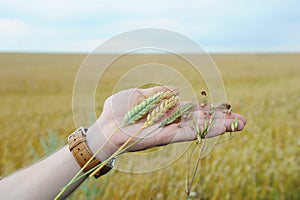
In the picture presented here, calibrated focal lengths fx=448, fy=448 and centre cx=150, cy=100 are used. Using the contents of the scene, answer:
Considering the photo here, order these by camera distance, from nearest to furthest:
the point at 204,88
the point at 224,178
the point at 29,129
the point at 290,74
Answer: the point at 204,88 < the point at 224,178 < the point at 29,129 < the point at 290,74

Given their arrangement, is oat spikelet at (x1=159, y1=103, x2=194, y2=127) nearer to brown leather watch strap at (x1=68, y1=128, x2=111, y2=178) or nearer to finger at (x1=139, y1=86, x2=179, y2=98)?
finger at (x1=139, y1=86, x2=179, y2=98)

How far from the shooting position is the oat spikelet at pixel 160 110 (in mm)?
999

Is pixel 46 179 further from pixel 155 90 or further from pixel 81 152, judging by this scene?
pixel 155 90

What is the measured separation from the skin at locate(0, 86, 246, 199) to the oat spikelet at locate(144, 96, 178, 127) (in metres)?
0.05

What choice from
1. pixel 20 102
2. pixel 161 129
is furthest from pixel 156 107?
pixel 20 102

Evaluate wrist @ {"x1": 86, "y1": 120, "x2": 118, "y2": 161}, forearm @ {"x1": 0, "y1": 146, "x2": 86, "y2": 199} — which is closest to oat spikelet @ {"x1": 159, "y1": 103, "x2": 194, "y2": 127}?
wrist @ {"x1": 86, "y1": 120, "x2": 118, "y2": 161}

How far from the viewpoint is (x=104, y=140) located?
1.16 m

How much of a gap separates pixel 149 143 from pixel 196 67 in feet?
0.76

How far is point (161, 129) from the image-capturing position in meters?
1.12

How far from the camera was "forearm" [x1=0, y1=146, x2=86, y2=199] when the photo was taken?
1.19 m

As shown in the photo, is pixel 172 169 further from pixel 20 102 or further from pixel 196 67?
pixel 20 102

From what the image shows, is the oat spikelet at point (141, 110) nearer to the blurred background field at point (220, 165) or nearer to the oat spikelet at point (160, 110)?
the oat spikelet at point (160, 110)

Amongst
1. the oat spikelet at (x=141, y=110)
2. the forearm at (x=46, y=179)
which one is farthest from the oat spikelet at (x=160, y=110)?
the forearm at (x=46, y=179)

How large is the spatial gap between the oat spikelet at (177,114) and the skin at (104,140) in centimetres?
3
